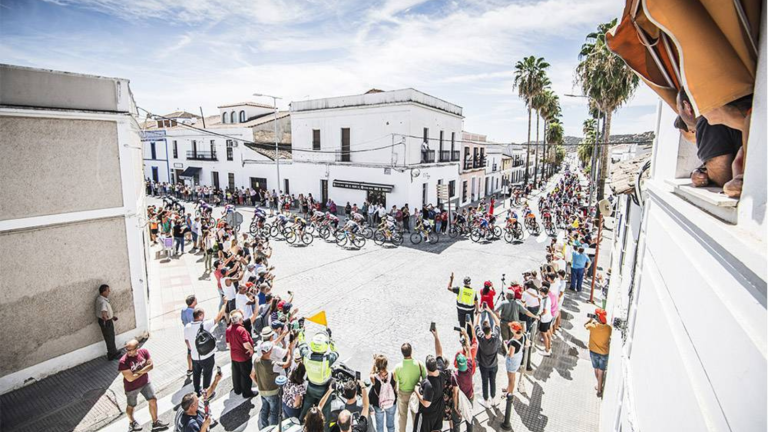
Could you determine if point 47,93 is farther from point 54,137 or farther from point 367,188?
point 367,188

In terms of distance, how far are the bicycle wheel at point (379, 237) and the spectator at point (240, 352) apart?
1094cm

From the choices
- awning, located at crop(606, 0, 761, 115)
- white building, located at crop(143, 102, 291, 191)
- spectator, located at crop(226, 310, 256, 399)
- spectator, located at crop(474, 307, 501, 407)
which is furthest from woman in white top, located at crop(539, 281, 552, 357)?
white building, located at crop(143, 102, 291, 191)

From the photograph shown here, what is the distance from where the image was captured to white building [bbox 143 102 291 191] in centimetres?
3022

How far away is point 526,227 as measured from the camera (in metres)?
19.7

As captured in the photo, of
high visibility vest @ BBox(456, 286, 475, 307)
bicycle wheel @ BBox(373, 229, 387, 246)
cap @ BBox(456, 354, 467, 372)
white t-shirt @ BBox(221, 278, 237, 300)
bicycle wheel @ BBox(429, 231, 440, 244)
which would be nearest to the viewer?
cap @ BBox(456, 354, 467, 372)

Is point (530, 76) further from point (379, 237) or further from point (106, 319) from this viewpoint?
point (106, 319)

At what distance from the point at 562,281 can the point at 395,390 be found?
5.76 metres

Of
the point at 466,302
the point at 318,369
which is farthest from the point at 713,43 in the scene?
the point at 466,302

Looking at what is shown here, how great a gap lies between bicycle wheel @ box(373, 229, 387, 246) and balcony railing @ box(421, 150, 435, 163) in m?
7.79

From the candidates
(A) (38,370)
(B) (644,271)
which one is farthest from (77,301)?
(B) (644,271)

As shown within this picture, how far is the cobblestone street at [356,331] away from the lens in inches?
243

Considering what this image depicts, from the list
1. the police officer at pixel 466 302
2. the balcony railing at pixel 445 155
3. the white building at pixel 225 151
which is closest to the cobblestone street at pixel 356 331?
the police officer at pixel 466 302

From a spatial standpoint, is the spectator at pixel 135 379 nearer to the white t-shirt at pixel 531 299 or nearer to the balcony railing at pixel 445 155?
the white t-shirt at pixel 531 299

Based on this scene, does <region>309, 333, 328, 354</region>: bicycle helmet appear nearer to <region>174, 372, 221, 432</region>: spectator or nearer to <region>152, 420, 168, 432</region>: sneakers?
<region>174, 372, 221, 432</region>: spectator
